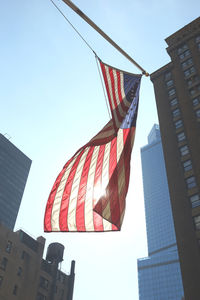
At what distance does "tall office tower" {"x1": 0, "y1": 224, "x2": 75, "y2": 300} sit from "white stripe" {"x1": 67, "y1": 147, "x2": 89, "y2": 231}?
145ft

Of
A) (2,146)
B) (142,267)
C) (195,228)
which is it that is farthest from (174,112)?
(142,267)

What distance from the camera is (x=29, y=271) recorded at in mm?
56062

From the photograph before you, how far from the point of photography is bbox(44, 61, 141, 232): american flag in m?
11.3

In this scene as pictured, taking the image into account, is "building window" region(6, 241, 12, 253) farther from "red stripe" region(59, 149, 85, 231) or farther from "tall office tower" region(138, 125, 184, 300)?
"tall office tower" region(138, 125, 184, 300)

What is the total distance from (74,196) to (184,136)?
3473 cm

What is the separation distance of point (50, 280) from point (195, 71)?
48851 mm

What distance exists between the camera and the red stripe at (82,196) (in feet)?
37.4

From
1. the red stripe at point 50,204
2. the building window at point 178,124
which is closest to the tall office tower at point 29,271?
the building window at point 178,124

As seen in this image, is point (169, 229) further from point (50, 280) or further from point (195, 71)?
point (195, 71)

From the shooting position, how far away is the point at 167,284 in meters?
155

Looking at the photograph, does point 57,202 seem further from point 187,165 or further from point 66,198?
point 187,165

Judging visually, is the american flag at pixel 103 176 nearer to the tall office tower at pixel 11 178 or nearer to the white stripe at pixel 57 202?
the white stripe at pixel 57 202

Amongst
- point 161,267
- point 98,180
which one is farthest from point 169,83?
point 161,267

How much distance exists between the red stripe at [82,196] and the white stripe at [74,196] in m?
0.13
